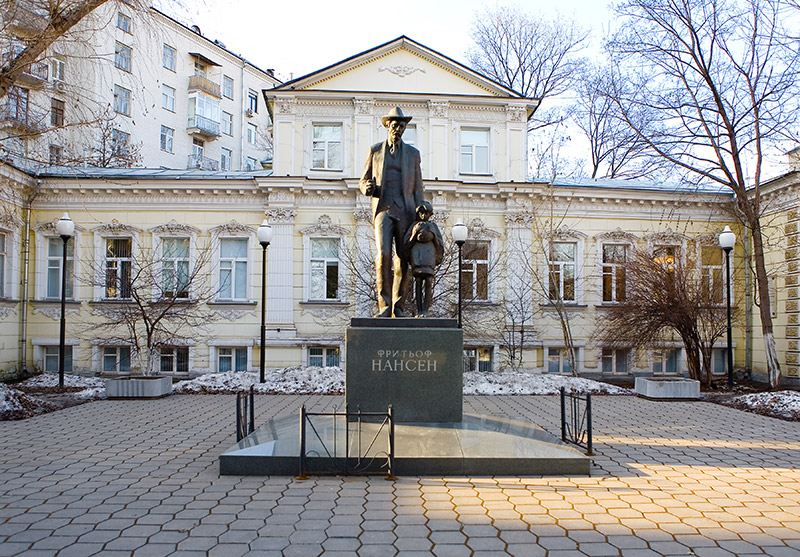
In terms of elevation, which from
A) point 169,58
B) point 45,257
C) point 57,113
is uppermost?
point 169,58

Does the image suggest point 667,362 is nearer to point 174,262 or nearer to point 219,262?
point 219,262

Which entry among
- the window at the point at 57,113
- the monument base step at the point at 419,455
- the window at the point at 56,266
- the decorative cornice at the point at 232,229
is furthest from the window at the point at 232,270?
the monument base step at the point at 419,455

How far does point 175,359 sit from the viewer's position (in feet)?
69.8

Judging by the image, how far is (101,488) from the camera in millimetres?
5965

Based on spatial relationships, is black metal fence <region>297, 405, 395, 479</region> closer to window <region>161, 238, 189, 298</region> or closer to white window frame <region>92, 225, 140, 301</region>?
window <region>161, 238, 189, 298</region>

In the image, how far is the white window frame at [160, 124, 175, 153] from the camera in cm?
3997

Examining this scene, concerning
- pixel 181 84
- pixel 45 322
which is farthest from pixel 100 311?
pixel 181 84

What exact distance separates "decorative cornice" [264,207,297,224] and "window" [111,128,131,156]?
1177cm

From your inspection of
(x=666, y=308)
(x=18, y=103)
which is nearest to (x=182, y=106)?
(x=18, y=103)

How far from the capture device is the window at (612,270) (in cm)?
2212

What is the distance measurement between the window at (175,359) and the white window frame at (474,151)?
11.5m

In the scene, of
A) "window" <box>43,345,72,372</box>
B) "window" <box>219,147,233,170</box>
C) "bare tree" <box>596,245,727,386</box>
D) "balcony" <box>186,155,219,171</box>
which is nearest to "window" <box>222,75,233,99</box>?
"window" <box>219,147,233,170</box>

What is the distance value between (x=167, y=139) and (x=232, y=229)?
22678mm

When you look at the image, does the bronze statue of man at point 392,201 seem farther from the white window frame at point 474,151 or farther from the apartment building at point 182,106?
the apartment building at point 182,106
